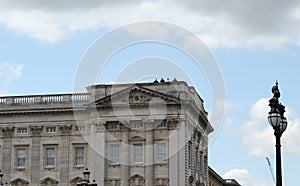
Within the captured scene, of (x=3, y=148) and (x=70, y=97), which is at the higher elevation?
(x=70, y=97)

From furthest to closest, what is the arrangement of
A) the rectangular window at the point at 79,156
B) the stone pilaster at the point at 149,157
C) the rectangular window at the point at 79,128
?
the rectangular window at the point at 79,128 < the rectangular window at the point at 79,156 < the stone pilaster at the point at 149,157

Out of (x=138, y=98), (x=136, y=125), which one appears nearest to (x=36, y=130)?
(x=136, y=125)

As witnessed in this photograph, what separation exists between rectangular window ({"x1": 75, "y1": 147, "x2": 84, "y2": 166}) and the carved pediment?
192 inches

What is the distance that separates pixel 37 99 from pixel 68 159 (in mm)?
7439

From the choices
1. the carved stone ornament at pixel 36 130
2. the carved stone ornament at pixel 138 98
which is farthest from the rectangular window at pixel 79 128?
the carved stone ornament at pixel 138 98

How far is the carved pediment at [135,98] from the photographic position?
80438mm

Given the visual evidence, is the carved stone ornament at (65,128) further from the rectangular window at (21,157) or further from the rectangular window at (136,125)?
the rectangular window at (136,125)

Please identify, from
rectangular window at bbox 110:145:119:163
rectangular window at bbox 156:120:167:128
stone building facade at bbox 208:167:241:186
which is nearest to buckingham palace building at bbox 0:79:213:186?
rectangular window at bbox 110:145:119:163

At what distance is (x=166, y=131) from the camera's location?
80.3 metres

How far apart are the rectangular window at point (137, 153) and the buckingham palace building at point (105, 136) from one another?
0.03 m

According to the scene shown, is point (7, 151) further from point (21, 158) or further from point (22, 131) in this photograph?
point (22, 131)

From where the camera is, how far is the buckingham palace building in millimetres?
80000

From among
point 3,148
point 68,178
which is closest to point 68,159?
point 68,178

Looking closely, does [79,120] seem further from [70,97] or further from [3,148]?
[3,148]
